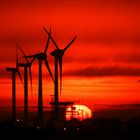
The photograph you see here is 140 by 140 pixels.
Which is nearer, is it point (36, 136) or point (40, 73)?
point (36, 136)

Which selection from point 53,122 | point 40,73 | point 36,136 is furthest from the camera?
point 53,122

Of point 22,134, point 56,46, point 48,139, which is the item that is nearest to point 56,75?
point 56,46

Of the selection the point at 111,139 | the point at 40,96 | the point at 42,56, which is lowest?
the point at 111,139

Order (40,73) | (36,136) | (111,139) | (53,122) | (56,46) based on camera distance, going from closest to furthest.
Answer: (111,139), (36,136), (56,46), (40,73), (53,122)

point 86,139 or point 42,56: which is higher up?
point 42,56

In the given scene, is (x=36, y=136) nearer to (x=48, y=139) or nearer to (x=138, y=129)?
(x=48, y=139)

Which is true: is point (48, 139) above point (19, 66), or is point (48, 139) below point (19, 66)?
below

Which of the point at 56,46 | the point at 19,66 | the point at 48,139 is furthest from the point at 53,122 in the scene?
the point at 48,139

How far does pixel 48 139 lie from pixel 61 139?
3641 millimetres

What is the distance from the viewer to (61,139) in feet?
418

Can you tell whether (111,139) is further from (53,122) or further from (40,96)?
(53,122)

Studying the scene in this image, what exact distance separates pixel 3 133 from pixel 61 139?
70.7 ft

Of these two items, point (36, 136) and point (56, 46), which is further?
point (56, 46)

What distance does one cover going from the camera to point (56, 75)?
159 m
